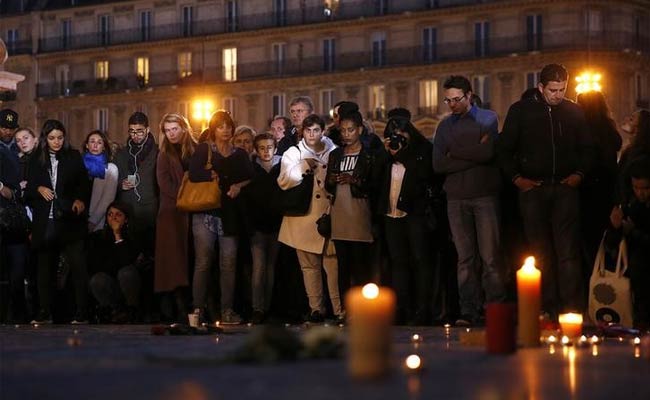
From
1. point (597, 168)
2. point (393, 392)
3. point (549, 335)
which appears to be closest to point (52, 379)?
point (393, 392)

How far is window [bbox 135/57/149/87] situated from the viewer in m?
91.2

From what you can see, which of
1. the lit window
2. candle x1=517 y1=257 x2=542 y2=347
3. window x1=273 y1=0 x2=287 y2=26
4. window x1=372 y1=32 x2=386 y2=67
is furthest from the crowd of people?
the lit window

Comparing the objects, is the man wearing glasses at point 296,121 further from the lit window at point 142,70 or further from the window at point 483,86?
the lit window at point 142,70

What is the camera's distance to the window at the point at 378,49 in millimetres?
82188

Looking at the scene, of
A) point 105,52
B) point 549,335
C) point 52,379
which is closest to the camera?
point 52,379

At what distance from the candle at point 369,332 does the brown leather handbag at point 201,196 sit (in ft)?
33.4

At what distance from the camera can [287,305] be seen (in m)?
17.2

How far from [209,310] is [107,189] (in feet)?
5.76

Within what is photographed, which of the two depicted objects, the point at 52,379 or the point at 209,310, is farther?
the point at 209,310

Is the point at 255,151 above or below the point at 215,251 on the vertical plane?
above

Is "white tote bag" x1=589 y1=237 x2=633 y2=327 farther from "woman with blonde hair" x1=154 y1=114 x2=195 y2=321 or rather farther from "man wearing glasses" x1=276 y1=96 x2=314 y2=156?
"woman with blonde hair" x1=154 y1=114 x2=195 y2=321

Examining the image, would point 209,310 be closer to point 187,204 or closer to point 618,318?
point 187,204

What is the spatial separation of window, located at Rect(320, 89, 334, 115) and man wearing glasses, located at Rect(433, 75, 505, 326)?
6805 centimetres

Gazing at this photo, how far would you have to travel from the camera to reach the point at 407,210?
51.1ft
